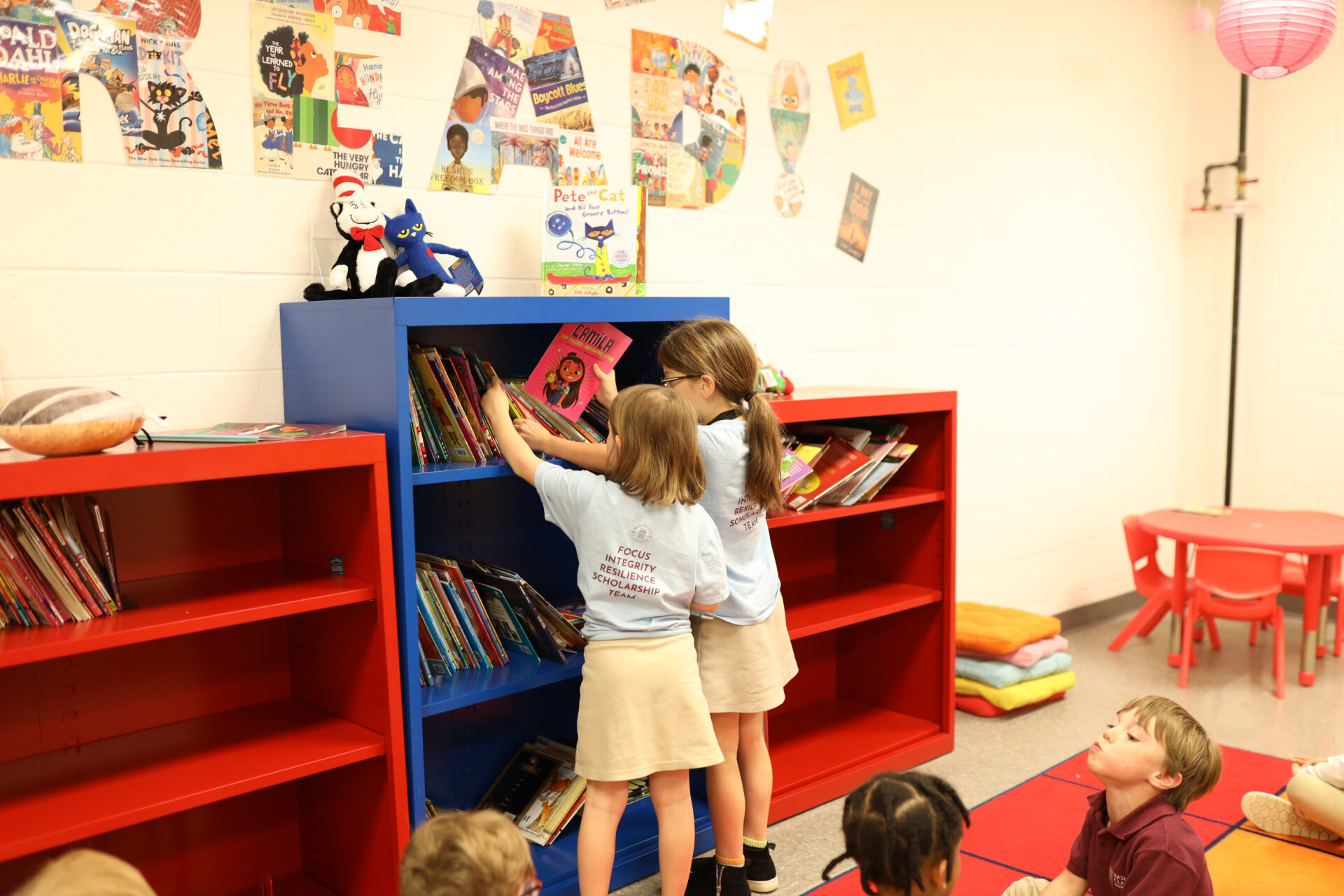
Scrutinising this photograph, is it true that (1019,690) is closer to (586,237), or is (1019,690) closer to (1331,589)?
(1331,589)

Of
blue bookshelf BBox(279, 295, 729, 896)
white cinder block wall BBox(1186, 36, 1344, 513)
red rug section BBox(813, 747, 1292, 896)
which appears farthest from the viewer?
white cinder block wall BBox(1186, 36, 1344, 513)

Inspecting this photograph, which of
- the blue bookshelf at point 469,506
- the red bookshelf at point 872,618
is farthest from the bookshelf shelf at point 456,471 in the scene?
the red bookshelf at point 872,618

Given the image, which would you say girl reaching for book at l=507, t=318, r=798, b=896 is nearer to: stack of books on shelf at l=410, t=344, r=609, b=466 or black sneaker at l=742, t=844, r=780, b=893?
black sneaker at l=742, t=844, r=780, b=893

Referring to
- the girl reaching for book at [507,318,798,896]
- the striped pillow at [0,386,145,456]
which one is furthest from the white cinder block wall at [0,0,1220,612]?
the girl reaching for book at [507,318,798,896]

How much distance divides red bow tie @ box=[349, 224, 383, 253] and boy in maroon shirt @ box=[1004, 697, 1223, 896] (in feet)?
5.79

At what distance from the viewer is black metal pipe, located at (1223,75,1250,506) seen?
5.00 meters

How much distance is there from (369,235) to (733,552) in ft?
3.48

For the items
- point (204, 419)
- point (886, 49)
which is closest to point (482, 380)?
point (204, 419)

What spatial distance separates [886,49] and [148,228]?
2.51 meters

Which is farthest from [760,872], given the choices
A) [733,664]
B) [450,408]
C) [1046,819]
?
[450,408]

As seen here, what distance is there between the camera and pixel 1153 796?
6.52 feet

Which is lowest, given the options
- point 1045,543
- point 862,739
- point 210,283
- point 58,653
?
point 862,739

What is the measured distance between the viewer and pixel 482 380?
7.54ft

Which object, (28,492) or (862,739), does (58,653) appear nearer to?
(28,492)
